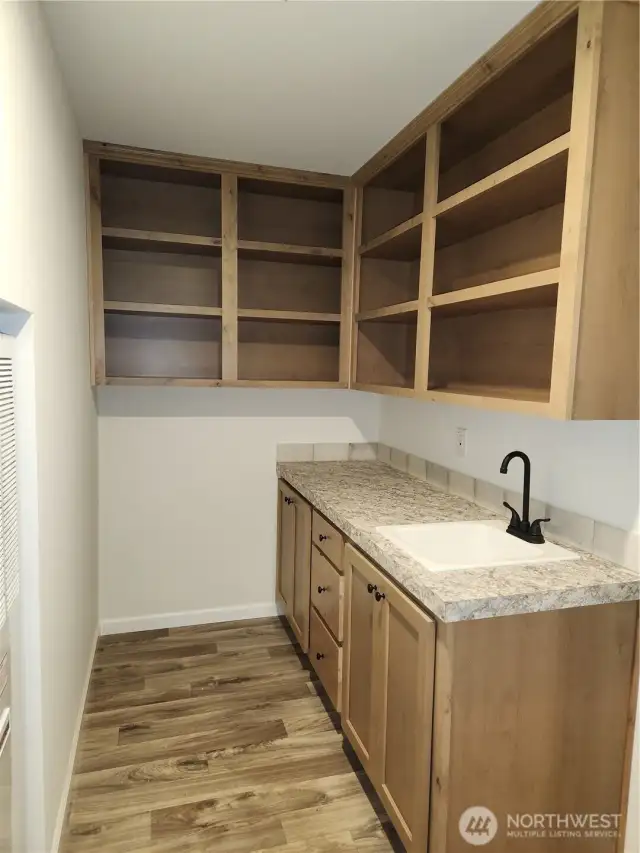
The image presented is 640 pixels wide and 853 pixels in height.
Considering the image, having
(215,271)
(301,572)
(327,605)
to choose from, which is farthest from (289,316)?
(327,605)

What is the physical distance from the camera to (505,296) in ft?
5.49

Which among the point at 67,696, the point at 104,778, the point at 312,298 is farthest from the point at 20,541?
the point at 312,298

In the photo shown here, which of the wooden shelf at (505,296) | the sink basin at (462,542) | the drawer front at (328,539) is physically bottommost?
the drawer front at (328,539)

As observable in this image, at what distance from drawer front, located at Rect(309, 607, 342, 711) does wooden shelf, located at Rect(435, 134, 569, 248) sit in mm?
1710

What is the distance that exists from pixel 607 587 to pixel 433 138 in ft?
5.41

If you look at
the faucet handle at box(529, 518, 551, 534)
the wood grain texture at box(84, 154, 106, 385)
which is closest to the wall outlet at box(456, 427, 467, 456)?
the faucet handle at box(529, 518, 551, 534)

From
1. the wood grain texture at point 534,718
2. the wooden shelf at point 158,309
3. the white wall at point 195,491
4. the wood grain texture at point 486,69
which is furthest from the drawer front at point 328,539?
the wood grain texture at point 486,69

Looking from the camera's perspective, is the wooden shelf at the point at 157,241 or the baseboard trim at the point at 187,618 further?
the baseboard trim at the point at 187,618

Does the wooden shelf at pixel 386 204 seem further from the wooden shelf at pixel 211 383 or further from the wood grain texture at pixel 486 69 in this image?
the wooden shelf at pixel 211 383

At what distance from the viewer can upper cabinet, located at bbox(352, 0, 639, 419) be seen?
130 centimetres

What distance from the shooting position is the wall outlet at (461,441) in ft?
7.68

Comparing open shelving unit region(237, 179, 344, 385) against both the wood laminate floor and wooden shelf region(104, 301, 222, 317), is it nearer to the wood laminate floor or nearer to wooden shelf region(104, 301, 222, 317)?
wooden shelf region(104, 301, 222, 317)

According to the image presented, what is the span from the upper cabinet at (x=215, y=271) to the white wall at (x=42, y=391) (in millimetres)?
544

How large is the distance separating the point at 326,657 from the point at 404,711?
746 millimetres
